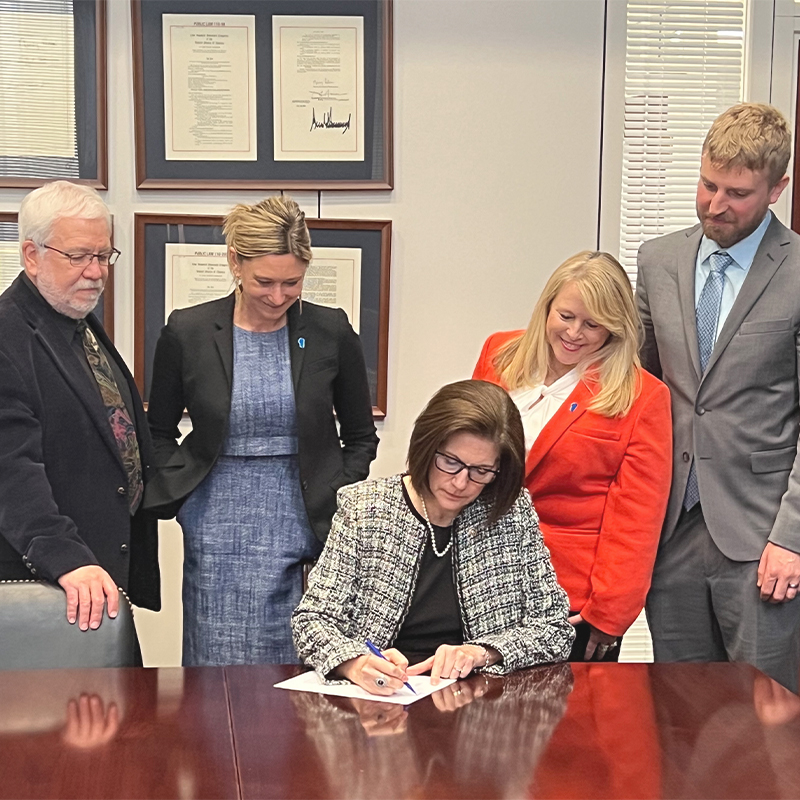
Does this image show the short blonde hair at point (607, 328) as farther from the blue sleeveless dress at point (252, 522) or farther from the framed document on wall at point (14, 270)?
the framed document on wall at point (14, 270)

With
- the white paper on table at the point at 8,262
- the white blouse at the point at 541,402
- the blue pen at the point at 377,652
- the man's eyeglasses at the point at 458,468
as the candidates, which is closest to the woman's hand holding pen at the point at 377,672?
the blue pen at the point at 377,652

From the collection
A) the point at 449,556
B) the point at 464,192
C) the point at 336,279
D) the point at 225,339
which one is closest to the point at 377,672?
the point at 449,556

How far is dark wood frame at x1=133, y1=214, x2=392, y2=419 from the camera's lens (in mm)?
3576

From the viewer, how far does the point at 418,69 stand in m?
3.61

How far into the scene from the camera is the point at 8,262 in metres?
3.57

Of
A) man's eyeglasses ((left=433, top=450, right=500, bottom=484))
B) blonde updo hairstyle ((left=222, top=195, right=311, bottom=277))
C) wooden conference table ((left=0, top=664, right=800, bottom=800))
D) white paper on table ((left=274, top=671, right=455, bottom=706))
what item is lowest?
white paper on table ((left=274, top=671, right=455, bottom=706))

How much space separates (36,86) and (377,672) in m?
2.46

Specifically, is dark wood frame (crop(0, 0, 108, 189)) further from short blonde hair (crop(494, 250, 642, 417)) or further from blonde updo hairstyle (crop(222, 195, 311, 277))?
short blonde hair (crop(494, 250, 642, 417))

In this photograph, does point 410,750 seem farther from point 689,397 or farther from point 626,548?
point 689,397

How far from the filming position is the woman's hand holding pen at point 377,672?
6.34 feet

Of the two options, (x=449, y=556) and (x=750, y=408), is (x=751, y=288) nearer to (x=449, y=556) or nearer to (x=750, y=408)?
(x=750, y=408)
